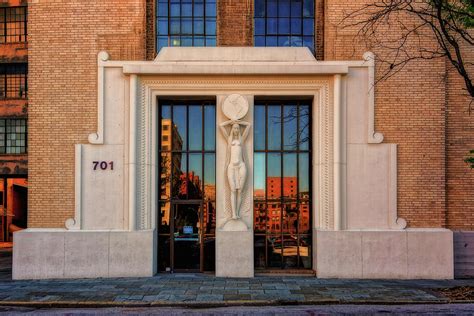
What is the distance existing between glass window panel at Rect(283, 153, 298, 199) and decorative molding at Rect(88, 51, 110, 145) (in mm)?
5830

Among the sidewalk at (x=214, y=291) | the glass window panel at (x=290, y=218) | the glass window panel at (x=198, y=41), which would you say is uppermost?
the glass window panel at (x=198, y=41)

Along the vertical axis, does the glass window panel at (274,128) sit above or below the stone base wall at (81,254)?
above

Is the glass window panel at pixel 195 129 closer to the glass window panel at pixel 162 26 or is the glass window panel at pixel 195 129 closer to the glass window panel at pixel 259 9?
the glass window panel at pixel 162 26

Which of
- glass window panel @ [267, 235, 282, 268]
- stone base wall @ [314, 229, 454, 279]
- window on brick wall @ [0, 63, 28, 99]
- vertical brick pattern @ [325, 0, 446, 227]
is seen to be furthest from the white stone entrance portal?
window on brick wall @ [0, 63, 28, 99]

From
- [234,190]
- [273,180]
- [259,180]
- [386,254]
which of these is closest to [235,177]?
[234,190]

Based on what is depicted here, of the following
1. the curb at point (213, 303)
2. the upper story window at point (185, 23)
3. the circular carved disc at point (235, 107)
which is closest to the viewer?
the curb at point (213, 303)

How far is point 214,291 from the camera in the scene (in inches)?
414

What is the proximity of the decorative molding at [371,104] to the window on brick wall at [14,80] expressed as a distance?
1970 cm

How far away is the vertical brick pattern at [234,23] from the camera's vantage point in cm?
1294

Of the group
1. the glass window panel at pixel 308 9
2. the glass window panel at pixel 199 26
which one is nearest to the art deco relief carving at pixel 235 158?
the glass window panel at pixel 199 26

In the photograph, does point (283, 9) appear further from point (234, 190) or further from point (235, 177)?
point (234, 190)

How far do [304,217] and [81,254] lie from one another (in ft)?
23.0

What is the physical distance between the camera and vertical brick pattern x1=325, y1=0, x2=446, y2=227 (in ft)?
40.6

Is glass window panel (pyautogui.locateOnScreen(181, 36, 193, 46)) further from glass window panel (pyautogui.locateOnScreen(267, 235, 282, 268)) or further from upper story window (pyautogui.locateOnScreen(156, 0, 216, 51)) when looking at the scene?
glass window panel (pyautogui.locateOnScreen(267, 235, 282, 268))
